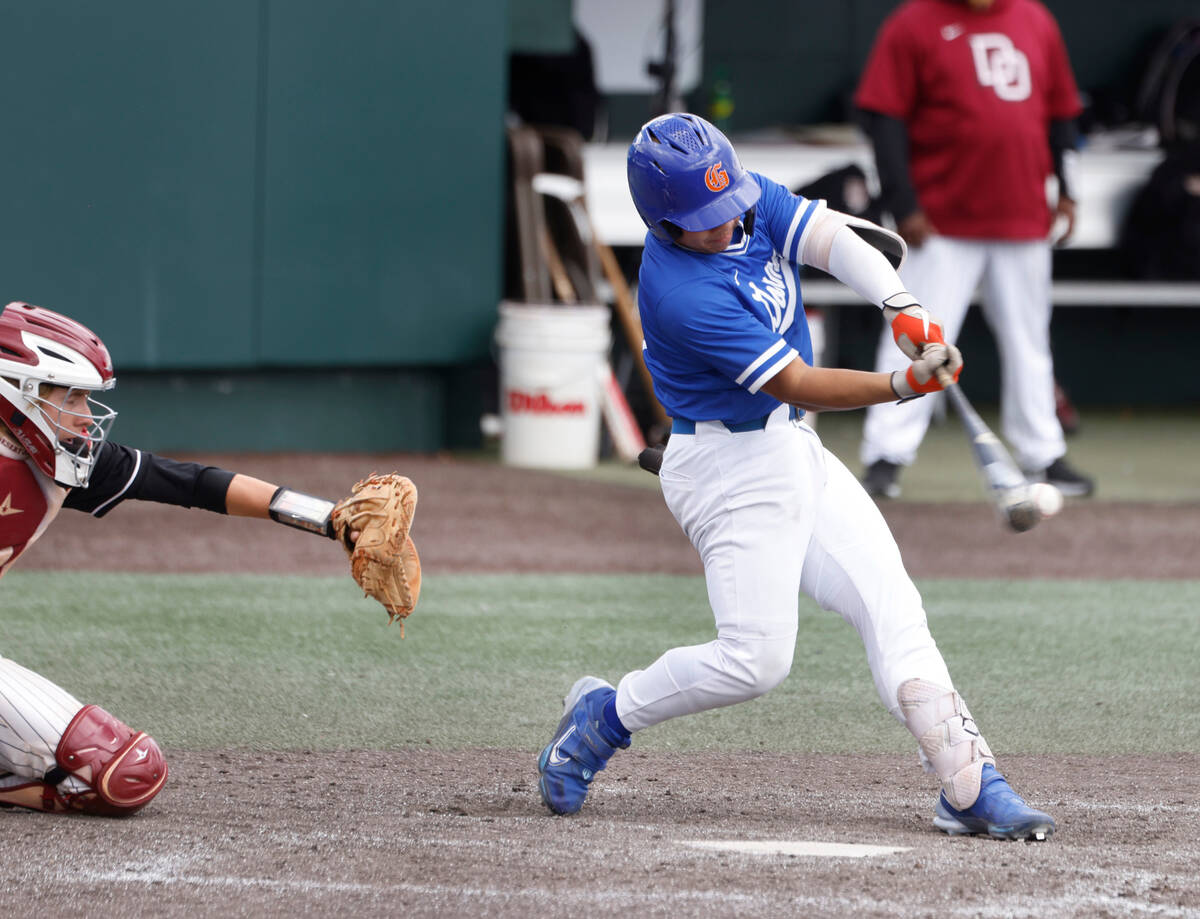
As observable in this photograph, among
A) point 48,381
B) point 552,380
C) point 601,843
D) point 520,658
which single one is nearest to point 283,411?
point 552,380

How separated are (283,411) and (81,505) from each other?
5143 mm

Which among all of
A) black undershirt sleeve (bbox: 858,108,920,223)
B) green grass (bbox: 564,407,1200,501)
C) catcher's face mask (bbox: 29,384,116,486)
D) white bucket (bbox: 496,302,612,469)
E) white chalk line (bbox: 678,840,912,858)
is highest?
catcher's face mask (bbox: 29,384,116,486)

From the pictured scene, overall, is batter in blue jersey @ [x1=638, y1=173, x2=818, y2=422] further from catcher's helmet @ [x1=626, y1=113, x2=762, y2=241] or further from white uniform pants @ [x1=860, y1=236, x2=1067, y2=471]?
white uniform pants @ [x1=860, y1=236, x2=1067, y2=471]

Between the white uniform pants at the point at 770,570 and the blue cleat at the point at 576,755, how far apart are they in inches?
3.1

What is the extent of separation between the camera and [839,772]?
3953 millimetres

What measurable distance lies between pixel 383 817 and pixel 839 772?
1093 millimetres

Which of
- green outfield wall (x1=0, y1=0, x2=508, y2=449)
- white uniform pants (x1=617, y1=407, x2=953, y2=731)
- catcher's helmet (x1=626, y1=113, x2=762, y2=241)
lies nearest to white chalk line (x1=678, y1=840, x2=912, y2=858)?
white uniform pants (x1=617, y1=407, x2=953, y2=731)

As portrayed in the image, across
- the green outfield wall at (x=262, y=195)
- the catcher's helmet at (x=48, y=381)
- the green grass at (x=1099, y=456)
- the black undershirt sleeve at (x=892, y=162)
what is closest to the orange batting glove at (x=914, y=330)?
the catcher's helmet at (x=48, y=381)

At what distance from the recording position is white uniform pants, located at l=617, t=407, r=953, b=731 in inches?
134

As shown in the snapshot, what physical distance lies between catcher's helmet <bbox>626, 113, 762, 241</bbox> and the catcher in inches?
30.2

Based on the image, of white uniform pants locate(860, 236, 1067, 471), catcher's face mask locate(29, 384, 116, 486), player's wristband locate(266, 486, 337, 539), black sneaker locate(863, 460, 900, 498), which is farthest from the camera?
black sneaker locate(863, 460, 900, 498)

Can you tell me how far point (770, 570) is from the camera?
11.2 ft

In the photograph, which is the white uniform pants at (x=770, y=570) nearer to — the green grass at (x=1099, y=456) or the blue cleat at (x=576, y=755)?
the blue cleat at (x=576, y=755)

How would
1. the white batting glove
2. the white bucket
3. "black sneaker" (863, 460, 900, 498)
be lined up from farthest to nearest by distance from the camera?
the white bucket → "black sneaker" (863, 460, 900, 498) → the white batting glove
